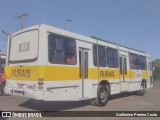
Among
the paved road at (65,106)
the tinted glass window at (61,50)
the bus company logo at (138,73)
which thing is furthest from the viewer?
the bus company logo at (138,73)

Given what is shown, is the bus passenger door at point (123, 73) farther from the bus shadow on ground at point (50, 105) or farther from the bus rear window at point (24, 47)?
the bus rear window at point (24, 47)

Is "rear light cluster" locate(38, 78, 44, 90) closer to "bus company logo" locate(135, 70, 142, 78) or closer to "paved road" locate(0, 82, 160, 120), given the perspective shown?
"paved road" locate(0, 82, 160, 120)

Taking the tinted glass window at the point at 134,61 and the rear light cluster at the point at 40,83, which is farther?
the tinted glass window at the point at 134,61

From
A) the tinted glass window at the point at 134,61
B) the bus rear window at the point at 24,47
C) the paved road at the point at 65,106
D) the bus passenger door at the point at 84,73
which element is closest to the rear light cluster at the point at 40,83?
the bus rear window at the point at 24,47

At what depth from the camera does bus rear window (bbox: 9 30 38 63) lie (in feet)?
31.8

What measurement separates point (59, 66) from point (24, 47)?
65.8 inches

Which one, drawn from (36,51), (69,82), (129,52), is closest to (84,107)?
(69,82)

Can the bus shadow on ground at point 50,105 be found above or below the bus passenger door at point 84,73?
below

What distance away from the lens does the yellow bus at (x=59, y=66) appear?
930 cm

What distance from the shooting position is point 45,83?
9.06 metres

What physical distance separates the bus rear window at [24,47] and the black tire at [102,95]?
404cm

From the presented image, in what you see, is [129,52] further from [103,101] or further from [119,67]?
[103,101]

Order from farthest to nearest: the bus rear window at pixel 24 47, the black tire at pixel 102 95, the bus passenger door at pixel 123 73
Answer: the bus passenger door at pixel 123 73 < the black tire at pixel 102 95 < the bus rear window at pixel 24 47

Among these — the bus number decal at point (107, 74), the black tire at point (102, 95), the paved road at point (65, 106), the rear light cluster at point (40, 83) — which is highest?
the bus number decal at point (107, 74)
